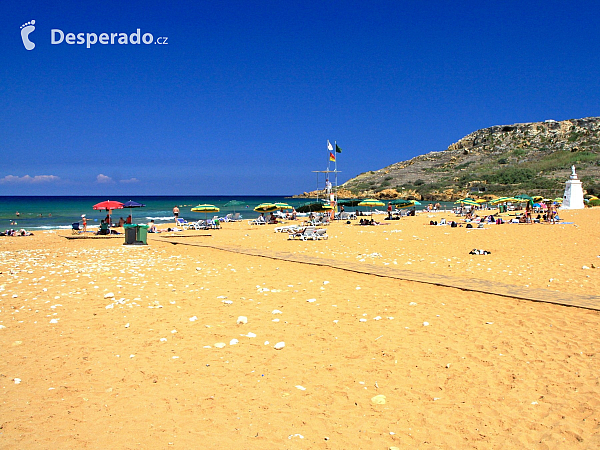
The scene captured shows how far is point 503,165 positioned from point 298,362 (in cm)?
11597

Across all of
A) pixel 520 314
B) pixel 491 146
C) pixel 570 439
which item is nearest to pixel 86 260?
pixel 520 314

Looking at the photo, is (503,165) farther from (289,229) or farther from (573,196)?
(289,229)

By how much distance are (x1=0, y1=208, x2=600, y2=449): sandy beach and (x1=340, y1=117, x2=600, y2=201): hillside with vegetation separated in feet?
229

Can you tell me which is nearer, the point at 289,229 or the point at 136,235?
the point at 136,235

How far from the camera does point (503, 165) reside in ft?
350

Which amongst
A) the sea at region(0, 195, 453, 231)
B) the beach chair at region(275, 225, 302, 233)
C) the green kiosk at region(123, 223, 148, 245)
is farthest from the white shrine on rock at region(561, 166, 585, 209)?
the green kiosk at region(123, 223, 148, 245)

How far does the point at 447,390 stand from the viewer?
14.3 ft

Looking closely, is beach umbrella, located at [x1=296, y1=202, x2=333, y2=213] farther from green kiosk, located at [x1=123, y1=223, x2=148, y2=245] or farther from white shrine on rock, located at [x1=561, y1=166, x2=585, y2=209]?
white shrine on rock, located at [x1=561, y1=166, x2=585, y2=209]

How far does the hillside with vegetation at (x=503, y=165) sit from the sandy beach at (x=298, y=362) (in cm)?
6975

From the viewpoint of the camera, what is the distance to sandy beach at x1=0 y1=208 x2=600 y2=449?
143 inches

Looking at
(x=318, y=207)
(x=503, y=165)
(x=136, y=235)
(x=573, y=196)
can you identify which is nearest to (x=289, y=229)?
(x=136, y=235)

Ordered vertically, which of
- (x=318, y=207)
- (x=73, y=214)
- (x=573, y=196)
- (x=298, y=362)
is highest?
(x=573, y=196)

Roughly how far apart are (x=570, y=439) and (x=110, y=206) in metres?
24.2

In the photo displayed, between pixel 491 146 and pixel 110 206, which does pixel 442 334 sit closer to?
pixel 110 206
